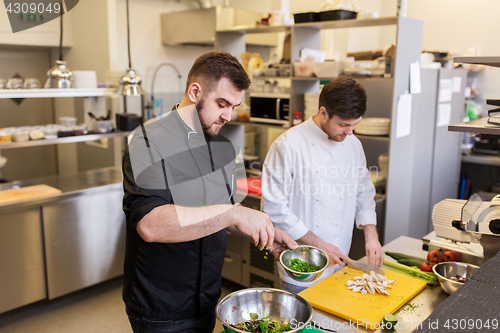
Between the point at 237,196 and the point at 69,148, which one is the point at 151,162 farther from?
the point at 69,148

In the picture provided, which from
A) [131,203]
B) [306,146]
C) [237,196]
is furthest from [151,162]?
[306,146]

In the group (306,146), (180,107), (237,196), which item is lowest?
(237,196)

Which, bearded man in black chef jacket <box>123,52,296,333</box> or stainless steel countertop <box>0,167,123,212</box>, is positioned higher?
bearded man in black chef jacket <box>123,52,296,333</box>

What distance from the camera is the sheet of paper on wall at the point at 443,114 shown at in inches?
147

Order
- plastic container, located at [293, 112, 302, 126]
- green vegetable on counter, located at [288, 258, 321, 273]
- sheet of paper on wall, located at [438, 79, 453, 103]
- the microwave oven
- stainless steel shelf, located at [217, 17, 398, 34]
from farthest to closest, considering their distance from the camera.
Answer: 1. sheet of paper on wall, located at [438, 79, 453, 103]
2. the microwave oven
3. plastic container, located at [293, 112, 302, 126]
4. stainless steel shelf, located at [217, 17, 398, 34]
5. green vegetable on counter, located at [288, 258, 321, 273]

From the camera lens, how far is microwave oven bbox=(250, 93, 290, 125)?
3283mm

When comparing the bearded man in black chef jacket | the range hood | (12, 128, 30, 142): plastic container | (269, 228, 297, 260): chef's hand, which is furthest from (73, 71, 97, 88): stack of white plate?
(269, 228, 297, 260): chef's hand

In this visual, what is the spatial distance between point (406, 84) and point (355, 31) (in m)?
2.75

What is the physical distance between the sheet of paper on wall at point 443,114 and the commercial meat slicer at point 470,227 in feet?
6.64

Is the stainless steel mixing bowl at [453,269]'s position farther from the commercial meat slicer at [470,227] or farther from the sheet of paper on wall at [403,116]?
the sheet of paper on wall at [403,116]

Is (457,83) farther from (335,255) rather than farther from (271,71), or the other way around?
(335,255)

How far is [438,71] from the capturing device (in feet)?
12.0

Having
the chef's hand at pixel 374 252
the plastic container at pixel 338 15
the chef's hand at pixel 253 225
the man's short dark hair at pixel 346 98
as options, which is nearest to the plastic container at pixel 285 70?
the plastic container at pixel 338 15

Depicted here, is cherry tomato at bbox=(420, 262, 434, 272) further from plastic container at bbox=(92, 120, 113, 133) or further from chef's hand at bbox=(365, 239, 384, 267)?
plastic container at bbox=(92, 120, 113, 133)
